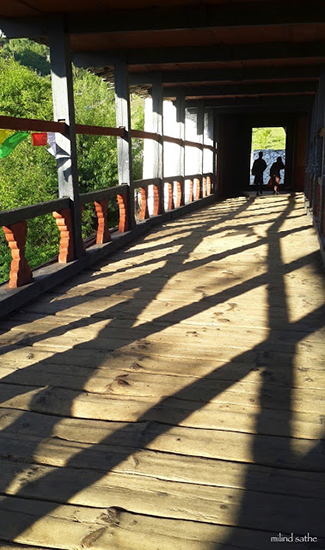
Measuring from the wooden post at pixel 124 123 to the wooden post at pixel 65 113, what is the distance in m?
1.95

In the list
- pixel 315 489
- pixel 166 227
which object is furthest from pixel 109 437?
pixel 166 227

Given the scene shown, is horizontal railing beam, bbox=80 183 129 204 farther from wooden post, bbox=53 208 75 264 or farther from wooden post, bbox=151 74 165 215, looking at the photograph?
wooden post, bbox=151 74 165 215

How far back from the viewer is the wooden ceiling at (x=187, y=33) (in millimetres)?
5320

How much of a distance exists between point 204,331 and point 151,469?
1612 millimetres

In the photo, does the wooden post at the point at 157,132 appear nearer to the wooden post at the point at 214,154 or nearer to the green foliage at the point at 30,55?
the wooden post at the point at 214,154

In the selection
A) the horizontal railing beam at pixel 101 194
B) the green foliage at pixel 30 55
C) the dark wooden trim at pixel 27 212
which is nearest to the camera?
the dark wooden trim at pixel 27 212

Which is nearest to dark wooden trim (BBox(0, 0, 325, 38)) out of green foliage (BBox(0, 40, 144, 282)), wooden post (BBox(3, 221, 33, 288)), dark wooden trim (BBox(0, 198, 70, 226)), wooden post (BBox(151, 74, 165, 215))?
dark wooden trim (BBox(0, 198, 70, 226))

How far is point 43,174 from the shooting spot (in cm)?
3186

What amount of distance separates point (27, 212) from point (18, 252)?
0.33 metres

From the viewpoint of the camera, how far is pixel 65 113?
541 centimetres

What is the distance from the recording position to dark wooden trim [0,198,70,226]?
399 centimetres

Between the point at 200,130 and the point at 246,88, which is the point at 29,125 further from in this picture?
the point at 200,130

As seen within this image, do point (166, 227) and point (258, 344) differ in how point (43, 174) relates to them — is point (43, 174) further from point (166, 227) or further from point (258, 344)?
point (258, 344)

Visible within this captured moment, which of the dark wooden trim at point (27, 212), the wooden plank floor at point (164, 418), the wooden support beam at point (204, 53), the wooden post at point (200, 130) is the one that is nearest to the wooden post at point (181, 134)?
the wooden post at point (200, 130)
